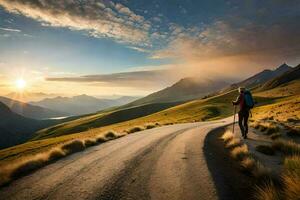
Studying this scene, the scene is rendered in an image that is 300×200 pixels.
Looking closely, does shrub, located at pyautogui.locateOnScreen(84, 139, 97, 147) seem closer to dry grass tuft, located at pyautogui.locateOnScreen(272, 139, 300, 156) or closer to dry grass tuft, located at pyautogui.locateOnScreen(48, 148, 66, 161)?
dry grass tuft, located at pyautogui.locateOnScreen(48, 148, 66, 161)

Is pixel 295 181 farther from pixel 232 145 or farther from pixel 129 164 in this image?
pixel 232 145

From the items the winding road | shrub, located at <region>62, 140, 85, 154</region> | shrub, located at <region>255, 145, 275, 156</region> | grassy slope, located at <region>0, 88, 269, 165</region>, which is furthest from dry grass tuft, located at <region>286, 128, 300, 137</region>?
grassy slope, located at <region>0, 88, 269, 165</region>

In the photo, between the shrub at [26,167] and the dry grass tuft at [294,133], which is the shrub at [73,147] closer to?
the shrub at [26,167]

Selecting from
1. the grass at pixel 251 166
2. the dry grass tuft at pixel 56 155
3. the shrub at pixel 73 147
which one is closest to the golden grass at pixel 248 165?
the grass at pixel 251 166

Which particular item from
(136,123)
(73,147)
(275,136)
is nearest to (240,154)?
(275,136)

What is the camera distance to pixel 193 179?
8.34m

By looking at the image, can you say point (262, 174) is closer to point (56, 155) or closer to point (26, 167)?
point (26, 167)

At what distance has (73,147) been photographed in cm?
1544

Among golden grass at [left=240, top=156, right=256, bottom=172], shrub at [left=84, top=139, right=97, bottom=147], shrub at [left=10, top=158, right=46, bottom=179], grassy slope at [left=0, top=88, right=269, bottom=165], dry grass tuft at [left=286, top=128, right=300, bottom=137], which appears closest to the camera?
golden grass at [left=240, top=156, right=256, bottom=172]

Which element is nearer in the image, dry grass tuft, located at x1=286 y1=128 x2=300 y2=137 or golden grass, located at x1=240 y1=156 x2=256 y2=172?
golden grass, located at x1=240 y1=156 x2=256 y2=172

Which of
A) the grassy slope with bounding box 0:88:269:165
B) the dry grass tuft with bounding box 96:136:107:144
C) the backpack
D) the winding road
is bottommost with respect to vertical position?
the grassy slope with bounding box 0:88:269:165

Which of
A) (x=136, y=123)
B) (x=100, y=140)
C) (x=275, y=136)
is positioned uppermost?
(x=100, y=140)

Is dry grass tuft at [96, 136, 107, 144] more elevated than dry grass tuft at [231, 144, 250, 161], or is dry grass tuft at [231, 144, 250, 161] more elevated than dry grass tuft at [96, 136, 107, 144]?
dry grass tuft at [96, 136, 107, 144]

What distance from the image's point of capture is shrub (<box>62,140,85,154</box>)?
47.6 ft
